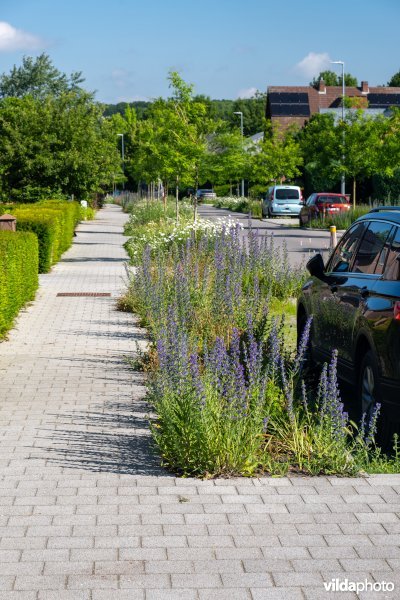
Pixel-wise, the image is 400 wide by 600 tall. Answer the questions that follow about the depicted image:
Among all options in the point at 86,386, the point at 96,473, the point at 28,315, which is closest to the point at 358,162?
the point at 28,315

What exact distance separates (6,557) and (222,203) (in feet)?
239

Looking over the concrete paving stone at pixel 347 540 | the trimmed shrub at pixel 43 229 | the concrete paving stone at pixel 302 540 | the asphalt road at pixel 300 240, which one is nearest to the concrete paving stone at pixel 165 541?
the concrete paving stone at pixel 302 540

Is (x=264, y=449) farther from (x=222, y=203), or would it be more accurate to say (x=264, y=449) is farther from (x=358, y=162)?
(x=222, y=203)

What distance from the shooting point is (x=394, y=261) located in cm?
682

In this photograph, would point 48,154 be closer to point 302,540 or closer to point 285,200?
point 285,200

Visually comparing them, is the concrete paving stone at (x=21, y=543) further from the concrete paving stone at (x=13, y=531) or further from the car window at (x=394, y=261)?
the car window at (x=394, y=261)

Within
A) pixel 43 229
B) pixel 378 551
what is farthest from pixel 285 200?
Answer: pixel 378 551

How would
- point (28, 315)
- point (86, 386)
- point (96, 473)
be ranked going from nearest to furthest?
point (96, 473), point (86, 386), point (28, 315)

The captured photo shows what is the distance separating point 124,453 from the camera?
670 centimetres

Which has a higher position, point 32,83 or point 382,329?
point 32,83

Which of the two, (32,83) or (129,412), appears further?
(32,83)

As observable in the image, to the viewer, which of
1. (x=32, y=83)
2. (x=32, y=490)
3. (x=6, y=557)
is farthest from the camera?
(x=32, y=83)

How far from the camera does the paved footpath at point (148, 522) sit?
4.45m

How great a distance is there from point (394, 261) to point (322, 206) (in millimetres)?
37006
